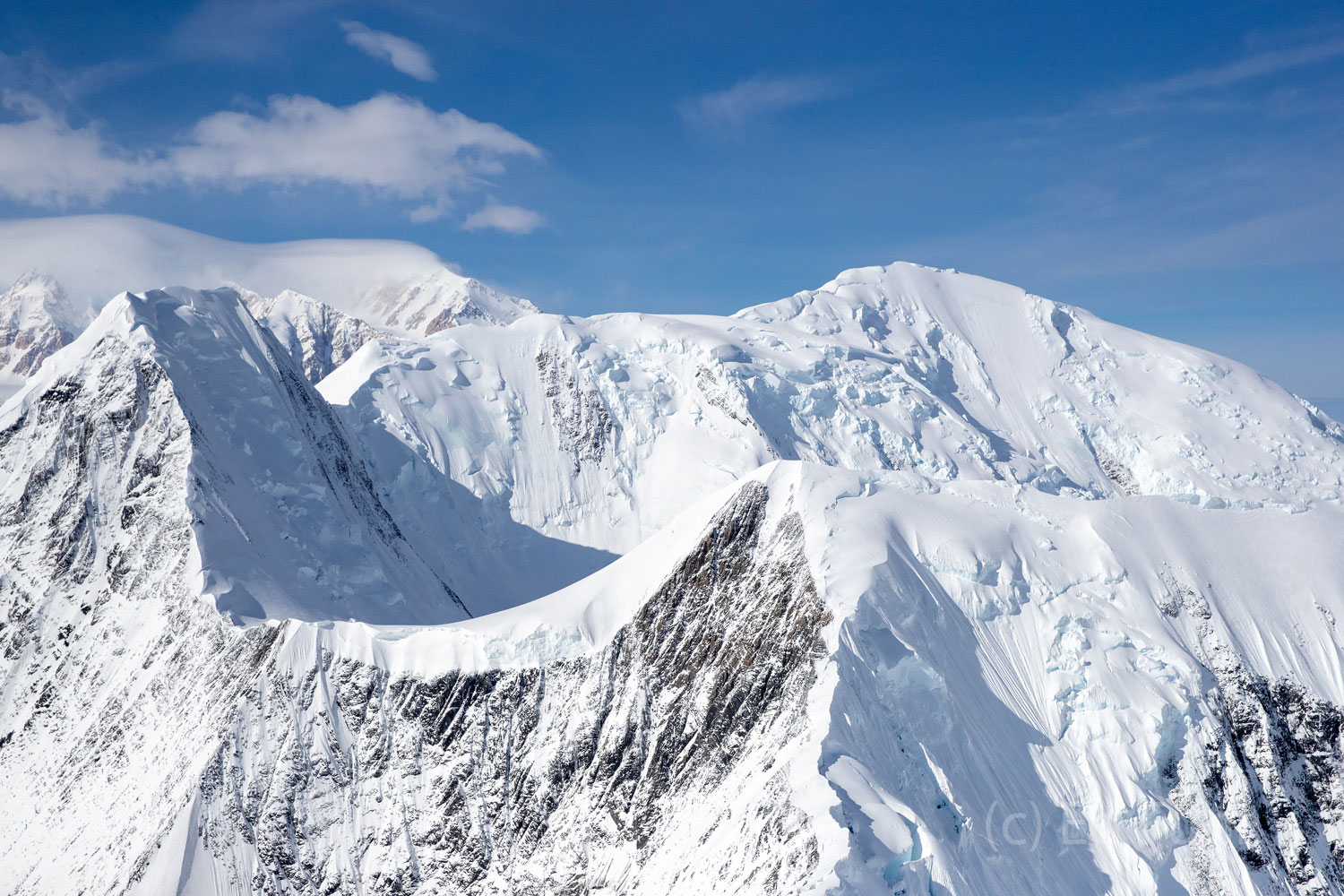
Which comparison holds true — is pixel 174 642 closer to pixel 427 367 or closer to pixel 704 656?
pixel 704 656

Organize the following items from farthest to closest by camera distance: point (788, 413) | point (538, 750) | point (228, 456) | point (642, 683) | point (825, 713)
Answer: point (788, 413) → point (228, 456) → point (538, 750) → point (642, 683) → point (825, 713)

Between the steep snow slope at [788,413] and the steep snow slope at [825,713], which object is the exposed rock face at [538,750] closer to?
the steep snow slope at [825,713]

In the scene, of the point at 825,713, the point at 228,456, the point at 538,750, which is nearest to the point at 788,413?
the point at 228,456

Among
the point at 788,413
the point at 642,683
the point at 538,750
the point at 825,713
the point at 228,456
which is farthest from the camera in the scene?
the point at 788,413

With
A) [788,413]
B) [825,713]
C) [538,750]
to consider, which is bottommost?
[538,750]

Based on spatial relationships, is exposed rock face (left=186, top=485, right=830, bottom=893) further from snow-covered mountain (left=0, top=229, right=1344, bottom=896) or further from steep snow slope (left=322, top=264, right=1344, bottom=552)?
steep snow slope (left=322, top=264, right=1344, bottom=552)

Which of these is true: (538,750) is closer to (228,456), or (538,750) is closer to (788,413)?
(228,456)

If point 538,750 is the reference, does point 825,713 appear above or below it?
above

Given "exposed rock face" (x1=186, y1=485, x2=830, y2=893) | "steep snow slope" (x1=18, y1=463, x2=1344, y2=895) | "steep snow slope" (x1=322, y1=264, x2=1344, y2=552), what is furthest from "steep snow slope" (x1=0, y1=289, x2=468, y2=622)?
"steep snow slope" (x1=322, y1=264, x2=1344, y2=552)
